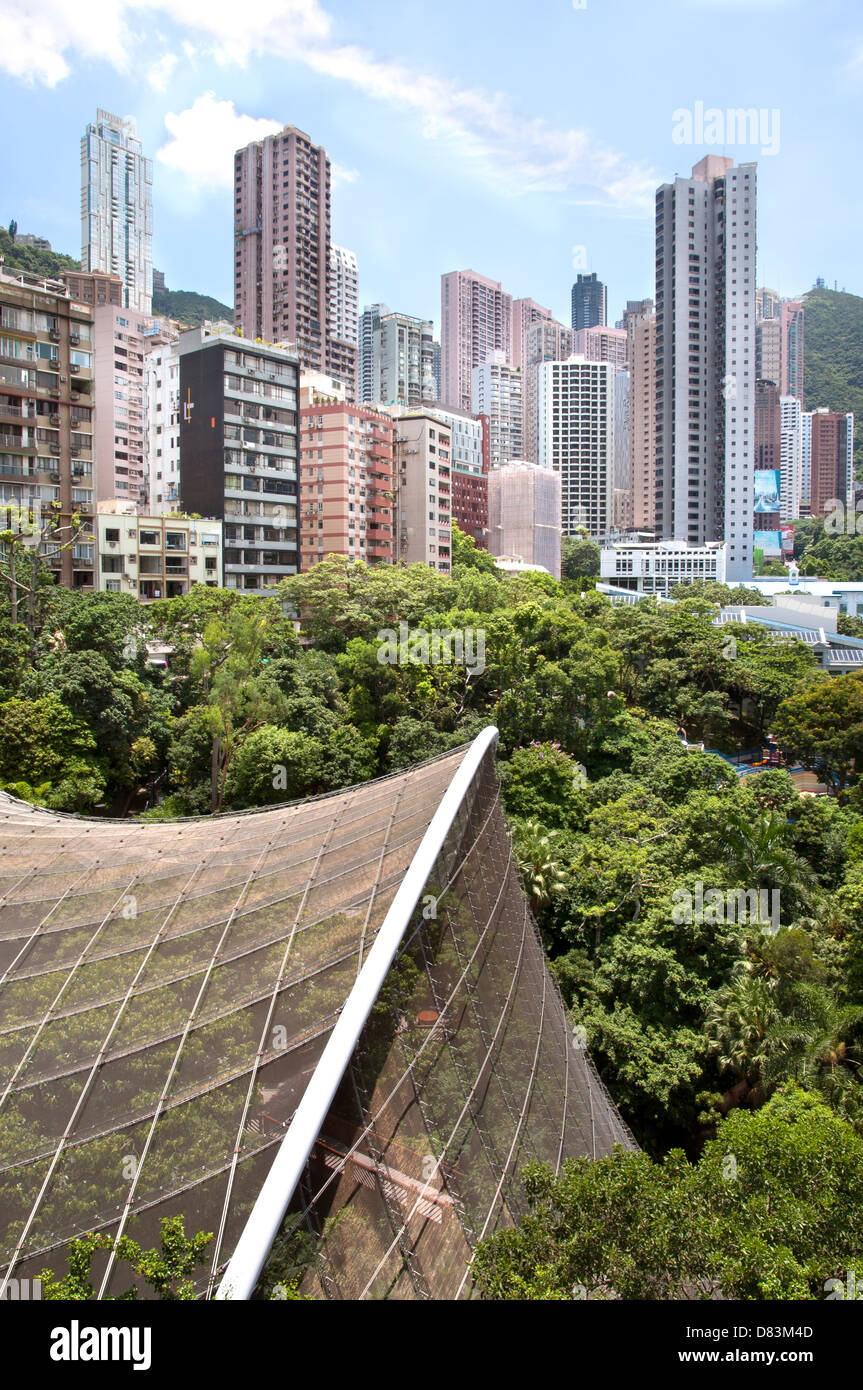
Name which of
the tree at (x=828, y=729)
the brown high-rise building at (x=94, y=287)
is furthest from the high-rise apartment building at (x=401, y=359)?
the tree at (x=828, y=729)

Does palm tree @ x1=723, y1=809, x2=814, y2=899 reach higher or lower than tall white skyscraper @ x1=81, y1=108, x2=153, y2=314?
lower

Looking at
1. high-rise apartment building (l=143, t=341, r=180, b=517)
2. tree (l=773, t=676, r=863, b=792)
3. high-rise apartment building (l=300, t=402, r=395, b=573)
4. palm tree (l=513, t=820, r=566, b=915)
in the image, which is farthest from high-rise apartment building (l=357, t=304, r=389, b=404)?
palm tree (l=513, t=820, r=566, b=915)

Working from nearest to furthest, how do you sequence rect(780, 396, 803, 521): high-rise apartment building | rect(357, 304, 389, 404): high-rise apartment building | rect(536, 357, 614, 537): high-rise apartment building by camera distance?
1. rect(536, 357, 614, 537): high-rise apartment building
2. rect(357, 304, 389, 404): high-rise apartment building
3. rect(780, 396, 803, 521): high-rise apartment building

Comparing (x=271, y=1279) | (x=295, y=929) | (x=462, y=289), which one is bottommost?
(x=271, y=1279)

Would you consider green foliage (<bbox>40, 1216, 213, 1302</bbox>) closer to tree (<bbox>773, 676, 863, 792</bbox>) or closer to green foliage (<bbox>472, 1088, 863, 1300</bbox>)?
green foliage (<bbox>472, 1088, 863, 1300</bbox>)

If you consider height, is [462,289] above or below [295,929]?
above

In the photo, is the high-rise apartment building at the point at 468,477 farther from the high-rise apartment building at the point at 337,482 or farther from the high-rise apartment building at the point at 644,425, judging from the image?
the high-rise apartment building at the point at 337,482
